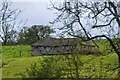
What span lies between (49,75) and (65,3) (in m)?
3.27

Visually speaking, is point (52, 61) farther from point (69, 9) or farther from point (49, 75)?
point (69, 9)

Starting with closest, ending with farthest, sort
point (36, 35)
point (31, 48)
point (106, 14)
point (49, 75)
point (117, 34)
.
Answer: point (49, 75), point (117, 34), point (106, 14), point (36, 35), point (31, 48)

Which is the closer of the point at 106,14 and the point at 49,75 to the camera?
the point at 49,75

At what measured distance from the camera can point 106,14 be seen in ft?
42.9

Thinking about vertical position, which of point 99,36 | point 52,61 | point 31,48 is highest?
point 99,36

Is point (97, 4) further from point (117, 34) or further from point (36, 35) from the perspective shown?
point (36, 35)

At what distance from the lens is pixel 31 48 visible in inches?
1550

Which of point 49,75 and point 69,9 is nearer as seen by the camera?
point 49,75

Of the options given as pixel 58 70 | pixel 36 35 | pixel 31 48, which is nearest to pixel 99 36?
pixel 58 70

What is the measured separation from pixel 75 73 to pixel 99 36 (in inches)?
92.6

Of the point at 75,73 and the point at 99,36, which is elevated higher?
the point at 99,36

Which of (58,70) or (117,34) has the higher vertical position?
(117,34)

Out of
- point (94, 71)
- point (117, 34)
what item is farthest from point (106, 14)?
point (94, 71)

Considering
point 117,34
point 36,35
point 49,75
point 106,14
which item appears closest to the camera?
point 49,75
